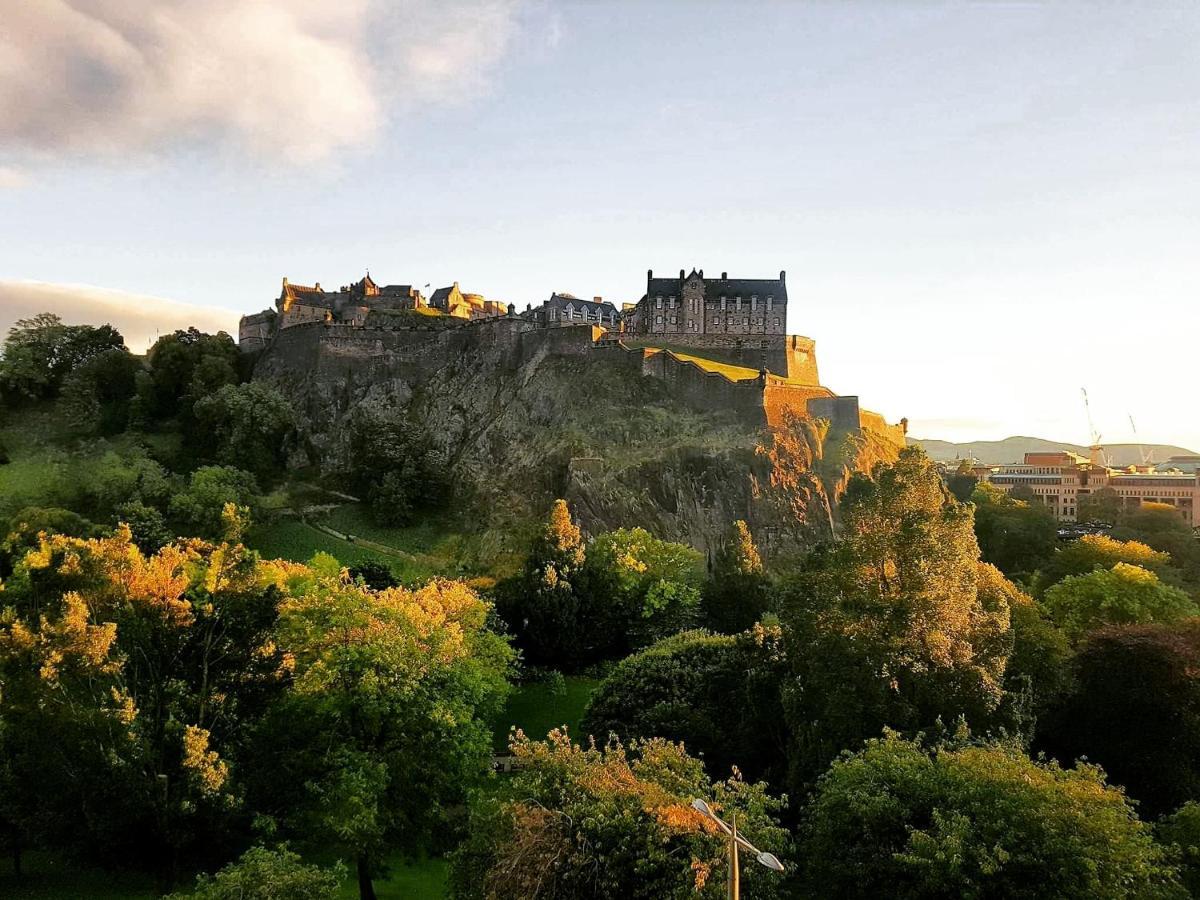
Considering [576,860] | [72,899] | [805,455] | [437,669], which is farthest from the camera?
[805,455]

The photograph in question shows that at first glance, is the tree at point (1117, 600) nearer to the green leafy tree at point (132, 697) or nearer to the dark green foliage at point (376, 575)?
the dark green foliage at point (376, 575)

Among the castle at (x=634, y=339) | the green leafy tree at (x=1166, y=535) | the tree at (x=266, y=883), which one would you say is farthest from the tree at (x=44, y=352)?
the green leafy tree at (x=1166, y=535)

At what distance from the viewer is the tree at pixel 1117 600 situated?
37781mm

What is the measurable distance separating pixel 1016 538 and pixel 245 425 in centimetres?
6122

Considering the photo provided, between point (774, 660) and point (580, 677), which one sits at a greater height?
point (774, 660)

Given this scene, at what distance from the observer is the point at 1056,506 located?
4264 inches

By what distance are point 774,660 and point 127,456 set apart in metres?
59.0

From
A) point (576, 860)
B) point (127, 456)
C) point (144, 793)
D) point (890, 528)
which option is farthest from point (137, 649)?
point (127, 456)

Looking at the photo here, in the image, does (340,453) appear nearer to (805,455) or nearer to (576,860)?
(805,455)

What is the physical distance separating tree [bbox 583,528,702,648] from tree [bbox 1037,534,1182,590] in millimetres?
25249

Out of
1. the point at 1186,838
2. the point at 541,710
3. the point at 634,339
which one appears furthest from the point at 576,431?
the point at 1186,838

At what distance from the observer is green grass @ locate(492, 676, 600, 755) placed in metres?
33.4

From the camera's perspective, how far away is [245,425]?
6456 cm

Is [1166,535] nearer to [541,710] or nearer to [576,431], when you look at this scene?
[576,431]
